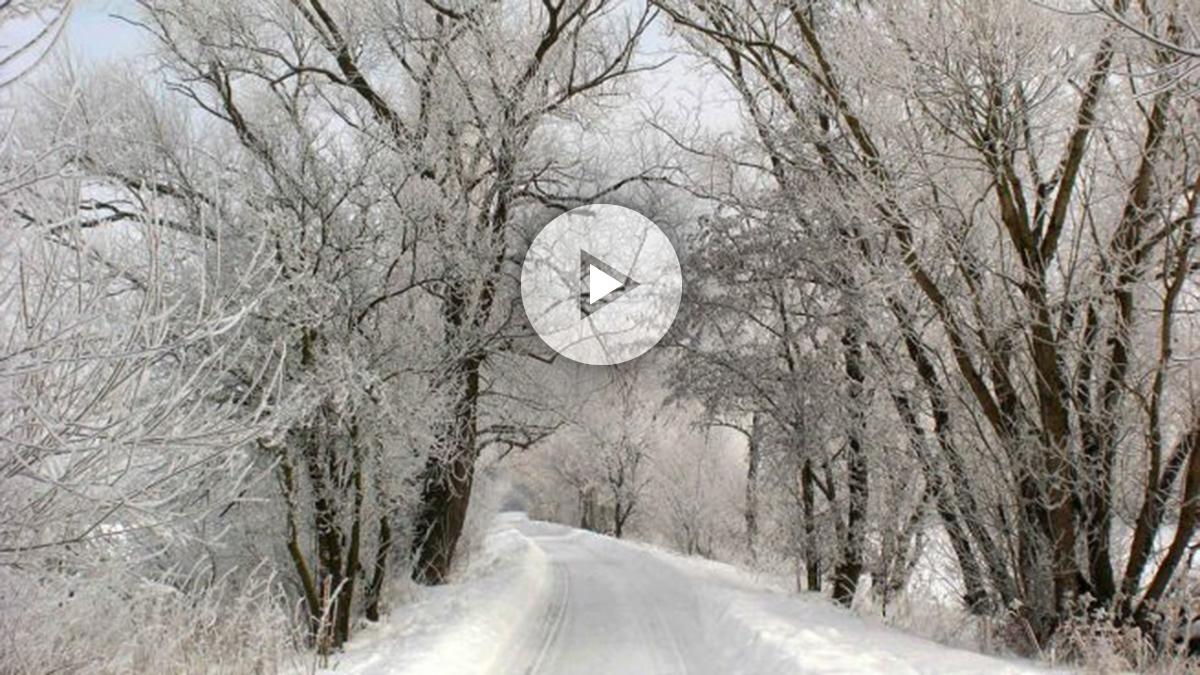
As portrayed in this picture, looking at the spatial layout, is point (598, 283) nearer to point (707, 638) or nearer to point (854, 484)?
point (854, 484)

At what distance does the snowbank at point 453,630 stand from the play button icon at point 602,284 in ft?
14.7

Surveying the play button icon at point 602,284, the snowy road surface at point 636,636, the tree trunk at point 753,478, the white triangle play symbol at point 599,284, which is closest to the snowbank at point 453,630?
the snowy road surface at point 636,636

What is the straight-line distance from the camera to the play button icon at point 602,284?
52.5 feet

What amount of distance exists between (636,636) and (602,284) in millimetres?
6818

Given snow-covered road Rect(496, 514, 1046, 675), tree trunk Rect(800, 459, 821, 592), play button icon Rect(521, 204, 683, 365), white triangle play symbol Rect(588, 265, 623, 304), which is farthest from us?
white triangle play symbol Rect(588, 265, 623, 304)

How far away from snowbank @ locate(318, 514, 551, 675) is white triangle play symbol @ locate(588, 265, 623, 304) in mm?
5345

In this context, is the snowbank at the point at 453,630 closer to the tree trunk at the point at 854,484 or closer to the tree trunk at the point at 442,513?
the tree trunk at the point at 442,513

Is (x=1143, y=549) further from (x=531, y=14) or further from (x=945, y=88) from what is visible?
(x=531, y=14)

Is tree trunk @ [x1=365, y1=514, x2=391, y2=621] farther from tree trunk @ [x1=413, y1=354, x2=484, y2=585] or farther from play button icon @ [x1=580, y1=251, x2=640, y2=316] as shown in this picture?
play button icon @ [x1=580, y1=251, x2=640, y2=316]

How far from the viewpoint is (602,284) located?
16562 mm

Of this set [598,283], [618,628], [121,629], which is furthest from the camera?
[598,283]

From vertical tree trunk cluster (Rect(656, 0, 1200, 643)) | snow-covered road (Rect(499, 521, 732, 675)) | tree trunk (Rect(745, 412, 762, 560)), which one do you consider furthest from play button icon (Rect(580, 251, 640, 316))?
vertical tree trunk cluster (Rect(656, 0, 1200, 643))

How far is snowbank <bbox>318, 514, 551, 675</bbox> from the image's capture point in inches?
348

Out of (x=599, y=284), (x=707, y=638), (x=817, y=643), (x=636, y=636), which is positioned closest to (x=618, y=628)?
(x=636, y=636)
